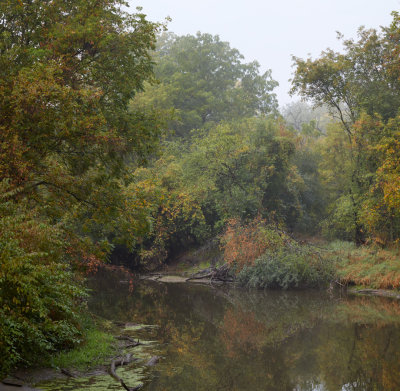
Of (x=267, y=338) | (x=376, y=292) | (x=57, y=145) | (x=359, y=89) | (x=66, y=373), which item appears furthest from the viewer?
(x=359, y=89)

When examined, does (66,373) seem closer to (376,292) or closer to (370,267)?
(376,292)

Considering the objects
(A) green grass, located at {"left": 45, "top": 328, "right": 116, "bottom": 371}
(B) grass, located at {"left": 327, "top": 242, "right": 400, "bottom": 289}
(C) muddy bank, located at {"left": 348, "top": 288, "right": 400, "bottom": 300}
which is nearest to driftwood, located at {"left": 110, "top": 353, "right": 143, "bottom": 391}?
(A) green grass, located at {"left": 45, "top": 328, "right": 116, "bottom": 371}

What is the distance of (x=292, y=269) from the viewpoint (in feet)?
71.5

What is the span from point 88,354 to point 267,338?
17.5 feet

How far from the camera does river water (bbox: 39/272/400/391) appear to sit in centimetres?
865

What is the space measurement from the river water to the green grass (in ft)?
3.74

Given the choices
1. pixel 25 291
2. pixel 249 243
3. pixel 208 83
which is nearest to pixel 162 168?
pixel 249 243

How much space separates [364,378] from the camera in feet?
28.5

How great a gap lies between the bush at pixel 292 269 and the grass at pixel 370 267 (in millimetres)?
724

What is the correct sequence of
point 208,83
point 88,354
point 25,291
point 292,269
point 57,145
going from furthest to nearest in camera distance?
point 208,83
point 292,269
point 57,145
point 88,354
point 25,291

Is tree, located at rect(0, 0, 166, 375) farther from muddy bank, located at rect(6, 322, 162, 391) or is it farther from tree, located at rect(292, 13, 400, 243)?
tree, located at rect(292, 13, 400, 243)

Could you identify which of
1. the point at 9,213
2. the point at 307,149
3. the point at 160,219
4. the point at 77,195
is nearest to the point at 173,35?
the point at 307,149

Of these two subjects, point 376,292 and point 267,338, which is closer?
point 267,338

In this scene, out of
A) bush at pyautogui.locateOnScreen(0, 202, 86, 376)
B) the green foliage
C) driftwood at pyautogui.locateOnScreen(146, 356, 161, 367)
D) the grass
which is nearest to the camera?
bush at pyautogui.locateOnScreen(0, 202, 86, 376)
